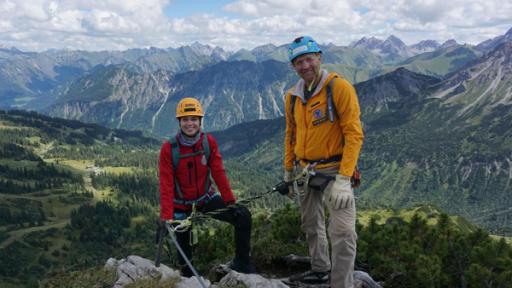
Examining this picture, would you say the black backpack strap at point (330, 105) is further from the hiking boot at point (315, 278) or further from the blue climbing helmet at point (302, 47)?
the hiking boot at point (315, 278)

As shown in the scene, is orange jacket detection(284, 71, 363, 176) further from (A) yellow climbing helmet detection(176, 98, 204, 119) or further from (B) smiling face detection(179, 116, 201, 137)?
(B) smiling face detection(179, 116, 201, 137)

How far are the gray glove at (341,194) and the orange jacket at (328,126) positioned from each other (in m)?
0.19

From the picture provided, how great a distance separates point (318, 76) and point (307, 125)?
1308mm

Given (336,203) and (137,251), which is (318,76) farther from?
(137,251)

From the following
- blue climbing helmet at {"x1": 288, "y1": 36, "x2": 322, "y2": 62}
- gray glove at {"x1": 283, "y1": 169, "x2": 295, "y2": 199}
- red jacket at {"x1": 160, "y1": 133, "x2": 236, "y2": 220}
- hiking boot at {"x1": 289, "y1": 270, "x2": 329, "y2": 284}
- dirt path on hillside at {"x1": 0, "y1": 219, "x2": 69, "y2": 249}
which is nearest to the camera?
blue climbing helmet at {"x1": 288, "y1": 36, "x2": 322, "y2": 62}

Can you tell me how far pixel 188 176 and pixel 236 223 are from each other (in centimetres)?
197

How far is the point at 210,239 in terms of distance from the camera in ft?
63.8

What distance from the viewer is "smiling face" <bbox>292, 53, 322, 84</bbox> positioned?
10.2m

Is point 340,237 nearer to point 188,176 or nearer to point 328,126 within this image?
point 328,126

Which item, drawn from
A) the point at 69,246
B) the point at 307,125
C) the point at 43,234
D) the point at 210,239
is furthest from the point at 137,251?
the point at 307,125

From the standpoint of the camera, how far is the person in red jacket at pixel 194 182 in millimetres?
11117

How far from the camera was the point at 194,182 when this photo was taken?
37.9 ft

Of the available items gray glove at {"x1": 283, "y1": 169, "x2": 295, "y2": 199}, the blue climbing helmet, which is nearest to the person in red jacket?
gray glove at {"x1": 283, "y1": 169, "x2": 295, "y2": 199}

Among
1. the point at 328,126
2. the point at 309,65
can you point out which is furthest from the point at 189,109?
the point at 328,126
